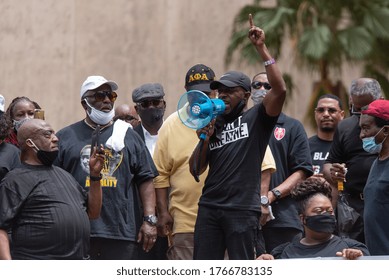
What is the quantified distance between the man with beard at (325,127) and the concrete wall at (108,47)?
7.05 m

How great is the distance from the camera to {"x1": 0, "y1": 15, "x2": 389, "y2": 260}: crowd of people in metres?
8.52

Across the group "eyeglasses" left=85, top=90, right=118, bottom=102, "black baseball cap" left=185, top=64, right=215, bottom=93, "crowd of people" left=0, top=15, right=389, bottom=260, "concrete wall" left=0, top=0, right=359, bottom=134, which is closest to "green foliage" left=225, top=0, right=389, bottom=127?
"concrete wall" left=0, top=0, right=359, bottom=134

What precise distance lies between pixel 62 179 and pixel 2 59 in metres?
9.78

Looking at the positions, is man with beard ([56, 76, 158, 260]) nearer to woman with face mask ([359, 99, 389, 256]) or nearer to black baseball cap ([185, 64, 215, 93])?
black baseball cap ([185, 64, 215, 93])

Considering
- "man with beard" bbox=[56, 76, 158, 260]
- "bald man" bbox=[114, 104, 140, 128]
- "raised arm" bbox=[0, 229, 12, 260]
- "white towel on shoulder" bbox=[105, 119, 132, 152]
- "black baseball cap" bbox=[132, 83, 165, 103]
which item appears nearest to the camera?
"raised arm" bbox=[0, 229, 12, 260]

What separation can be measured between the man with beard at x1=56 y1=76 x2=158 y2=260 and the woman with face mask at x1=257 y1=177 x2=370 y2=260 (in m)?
1.48

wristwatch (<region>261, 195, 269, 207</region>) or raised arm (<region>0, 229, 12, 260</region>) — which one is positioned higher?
wristwatch (<region>261, 195, 269, 207</region>)

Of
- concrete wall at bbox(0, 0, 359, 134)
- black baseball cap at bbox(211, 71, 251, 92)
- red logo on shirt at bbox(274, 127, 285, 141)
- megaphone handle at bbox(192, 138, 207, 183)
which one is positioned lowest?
megaphone handle at bbox(192, 138, 207, 183)

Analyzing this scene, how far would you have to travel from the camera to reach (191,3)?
2114cm

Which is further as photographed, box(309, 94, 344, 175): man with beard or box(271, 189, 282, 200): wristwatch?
box(309, 94, 344, 175): man with beard

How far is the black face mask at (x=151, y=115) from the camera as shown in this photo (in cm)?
1076

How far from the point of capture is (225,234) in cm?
872

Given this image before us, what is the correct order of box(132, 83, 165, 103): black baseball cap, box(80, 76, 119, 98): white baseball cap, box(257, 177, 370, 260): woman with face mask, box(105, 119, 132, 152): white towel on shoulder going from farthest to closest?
box(132, 83, 165, 103): black baseball cap, box(80, 76, 119, 98): white baseball cap, box(105, 119, 132, 152): white towel on shoulder, box(257, 177, 370, 260): woman with face mask
